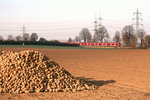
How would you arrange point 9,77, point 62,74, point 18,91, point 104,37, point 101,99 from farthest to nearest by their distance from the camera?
point 104,37, point 62,74, point 9,77, point 18,91, point 101,99

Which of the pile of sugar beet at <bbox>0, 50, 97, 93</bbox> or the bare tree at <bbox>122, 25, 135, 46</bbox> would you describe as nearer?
the pile of sugar beet at <bbox>0, 50, 97, 93</bbox>

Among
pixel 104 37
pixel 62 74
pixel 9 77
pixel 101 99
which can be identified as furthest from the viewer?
pixel 104 37

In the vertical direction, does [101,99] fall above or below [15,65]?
below

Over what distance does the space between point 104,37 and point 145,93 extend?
112726 millimetres

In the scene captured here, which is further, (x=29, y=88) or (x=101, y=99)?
(x=29, y=88)

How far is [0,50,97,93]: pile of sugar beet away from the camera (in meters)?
9.13

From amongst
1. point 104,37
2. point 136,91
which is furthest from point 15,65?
point 104,37

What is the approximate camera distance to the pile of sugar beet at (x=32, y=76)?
30.0 ft

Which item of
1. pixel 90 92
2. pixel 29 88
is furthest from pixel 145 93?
pixel 29 88

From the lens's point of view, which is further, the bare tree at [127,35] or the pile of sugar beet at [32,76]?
the bare tree at [127,35]

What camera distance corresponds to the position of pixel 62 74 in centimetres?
1021

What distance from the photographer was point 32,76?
9.48 m

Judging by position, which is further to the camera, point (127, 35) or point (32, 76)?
point (127, 35)

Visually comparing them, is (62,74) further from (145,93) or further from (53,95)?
(145,93)
